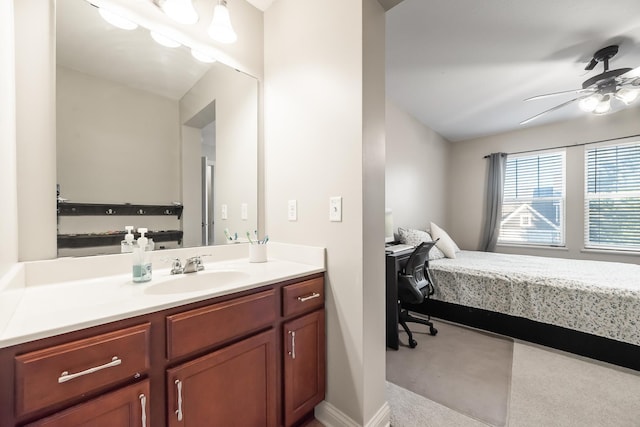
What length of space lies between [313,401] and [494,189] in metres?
4.32

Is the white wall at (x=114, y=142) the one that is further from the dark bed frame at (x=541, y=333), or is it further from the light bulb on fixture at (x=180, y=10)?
the dark bed frame at (x=541, y=333)

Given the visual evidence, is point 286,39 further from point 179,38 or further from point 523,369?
point 523,369

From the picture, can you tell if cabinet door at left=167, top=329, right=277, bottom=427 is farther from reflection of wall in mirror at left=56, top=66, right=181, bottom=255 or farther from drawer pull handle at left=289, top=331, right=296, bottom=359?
reflection of wall in mirror at left=56, top=66, right=181, bottom=255

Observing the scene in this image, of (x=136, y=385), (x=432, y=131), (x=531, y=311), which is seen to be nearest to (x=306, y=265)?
(x=136, y=385)

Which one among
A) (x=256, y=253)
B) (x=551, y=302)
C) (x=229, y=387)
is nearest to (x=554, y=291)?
(x=551, y=302)

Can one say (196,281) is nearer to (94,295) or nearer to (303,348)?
(94,295)

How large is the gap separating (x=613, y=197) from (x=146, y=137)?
17.3ft

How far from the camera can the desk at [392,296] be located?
226cm

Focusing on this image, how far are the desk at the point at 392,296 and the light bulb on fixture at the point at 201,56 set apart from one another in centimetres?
195

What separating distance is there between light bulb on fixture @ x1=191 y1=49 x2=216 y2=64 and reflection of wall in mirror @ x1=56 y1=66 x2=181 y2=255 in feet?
1.06

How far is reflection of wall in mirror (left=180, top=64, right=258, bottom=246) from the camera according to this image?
1.61 m

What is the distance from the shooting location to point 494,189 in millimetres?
4305

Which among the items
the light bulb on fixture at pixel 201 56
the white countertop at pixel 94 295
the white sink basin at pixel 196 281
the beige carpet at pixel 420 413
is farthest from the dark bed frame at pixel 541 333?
the light bulb on fixture at pixel 201 56

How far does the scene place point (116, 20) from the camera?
131 cm
